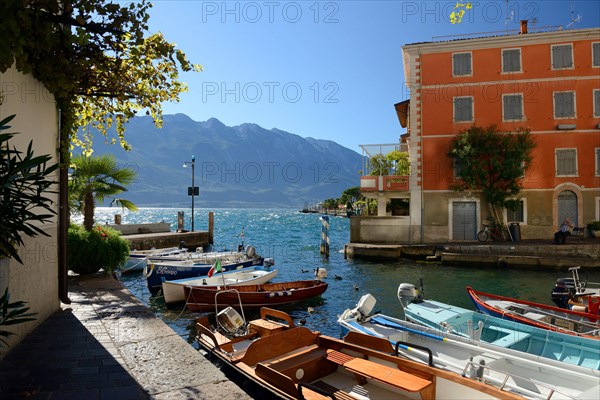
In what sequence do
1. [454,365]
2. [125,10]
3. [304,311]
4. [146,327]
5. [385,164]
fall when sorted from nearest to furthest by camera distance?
[125,10]
[146,327]
[454,365]
[304,311]
[385,164]

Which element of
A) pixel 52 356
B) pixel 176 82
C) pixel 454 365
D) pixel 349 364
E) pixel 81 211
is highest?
pixel 176 82

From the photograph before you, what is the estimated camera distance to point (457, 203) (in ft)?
90.3

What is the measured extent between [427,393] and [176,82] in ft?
23.5

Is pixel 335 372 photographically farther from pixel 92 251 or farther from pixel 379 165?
pixel 379 165

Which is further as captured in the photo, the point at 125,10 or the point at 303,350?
the point at 303,350

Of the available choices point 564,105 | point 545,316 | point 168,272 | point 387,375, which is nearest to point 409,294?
point 545,316

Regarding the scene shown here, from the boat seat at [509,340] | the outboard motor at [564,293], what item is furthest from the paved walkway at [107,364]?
the outboard motor at [564,293]

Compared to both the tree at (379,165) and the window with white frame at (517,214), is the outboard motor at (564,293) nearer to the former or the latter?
the window with white frame at (517,214)

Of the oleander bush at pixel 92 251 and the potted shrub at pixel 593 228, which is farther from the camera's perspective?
the potted shrub at pixel 593 228

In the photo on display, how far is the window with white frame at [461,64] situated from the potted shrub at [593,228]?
12.1 m

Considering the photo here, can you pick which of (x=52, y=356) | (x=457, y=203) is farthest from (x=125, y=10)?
(x=457, y=203)

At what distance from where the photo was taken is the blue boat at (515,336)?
796 cm

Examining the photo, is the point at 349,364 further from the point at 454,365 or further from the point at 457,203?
the point at 457,203

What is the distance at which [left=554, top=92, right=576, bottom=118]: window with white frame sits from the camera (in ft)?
87.1
